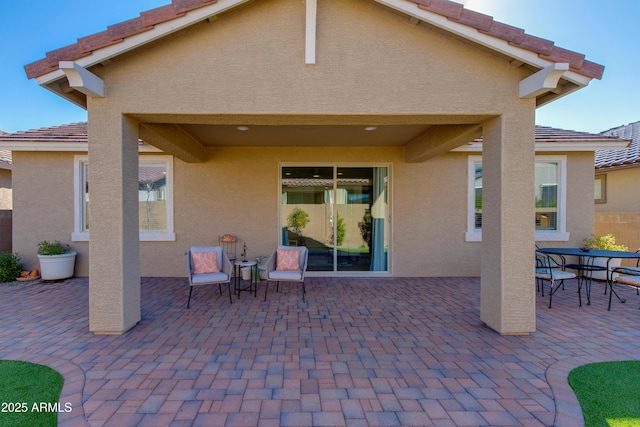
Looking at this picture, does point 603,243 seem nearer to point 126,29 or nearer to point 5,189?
point 126,29

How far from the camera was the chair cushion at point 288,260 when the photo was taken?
670 cm

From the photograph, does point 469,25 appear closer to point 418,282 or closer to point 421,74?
point 421,74

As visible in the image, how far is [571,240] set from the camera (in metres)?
8.39

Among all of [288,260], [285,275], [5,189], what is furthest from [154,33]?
[5,189]

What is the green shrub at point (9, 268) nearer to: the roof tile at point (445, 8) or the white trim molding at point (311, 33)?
the white trim molding at point (311, 33)

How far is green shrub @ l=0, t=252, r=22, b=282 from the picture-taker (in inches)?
297

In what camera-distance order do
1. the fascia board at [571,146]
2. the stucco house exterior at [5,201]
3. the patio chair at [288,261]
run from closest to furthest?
the patio chair at [288,261] → the fascia board at [571,146] → the stucco house exterior at [5,201]

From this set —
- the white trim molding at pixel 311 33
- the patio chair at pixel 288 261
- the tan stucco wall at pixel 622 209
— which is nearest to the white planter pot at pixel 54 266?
the patio chair at pixel 288 261

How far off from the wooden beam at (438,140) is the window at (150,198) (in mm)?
6116

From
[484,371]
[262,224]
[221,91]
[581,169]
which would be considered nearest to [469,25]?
[221,91]

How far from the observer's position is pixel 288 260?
673cm

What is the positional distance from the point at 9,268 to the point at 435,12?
10.4 m

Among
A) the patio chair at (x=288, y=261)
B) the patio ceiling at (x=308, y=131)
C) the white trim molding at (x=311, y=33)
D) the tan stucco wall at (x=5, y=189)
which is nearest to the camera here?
the white trim molding at (x=311, y=33)

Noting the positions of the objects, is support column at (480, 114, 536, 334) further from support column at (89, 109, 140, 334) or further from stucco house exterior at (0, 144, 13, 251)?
stucco house exterior at (0, 144, 13, 251)
